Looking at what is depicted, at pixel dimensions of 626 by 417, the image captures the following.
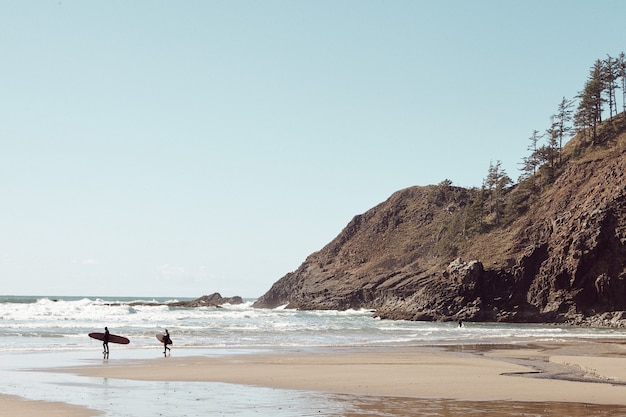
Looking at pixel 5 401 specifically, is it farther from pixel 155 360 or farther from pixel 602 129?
pixel 602 129

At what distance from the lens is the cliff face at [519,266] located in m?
80.9

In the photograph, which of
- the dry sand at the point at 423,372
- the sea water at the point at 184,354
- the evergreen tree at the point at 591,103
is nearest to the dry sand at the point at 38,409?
the sea water at the point at 184,354

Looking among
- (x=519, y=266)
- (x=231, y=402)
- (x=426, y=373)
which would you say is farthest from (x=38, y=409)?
(x=519, y=266)

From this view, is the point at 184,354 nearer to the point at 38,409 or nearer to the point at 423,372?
the point at 423,372

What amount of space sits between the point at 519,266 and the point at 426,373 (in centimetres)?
6441

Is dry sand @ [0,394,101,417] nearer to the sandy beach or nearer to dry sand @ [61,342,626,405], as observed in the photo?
the sandy beach

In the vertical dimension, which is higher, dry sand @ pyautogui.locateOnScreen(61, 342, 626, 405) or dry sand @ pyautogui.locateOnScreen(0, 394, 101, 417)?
dry sand @ pyautogui.locateOnScreen(0, 394, 101, 417)

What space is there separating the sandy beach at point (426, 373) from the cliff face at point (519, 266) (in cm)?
4014

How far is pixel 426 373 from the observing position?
29047mm

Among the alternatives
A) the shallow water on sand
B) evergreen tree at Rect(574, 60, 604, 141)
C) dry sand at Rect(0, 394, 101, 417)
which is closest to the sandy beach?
the shallow water on sand

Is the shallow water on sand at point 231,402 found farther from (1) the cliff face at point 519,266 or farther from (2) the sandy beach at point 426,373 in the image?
(1) the cliff face at point 519,266

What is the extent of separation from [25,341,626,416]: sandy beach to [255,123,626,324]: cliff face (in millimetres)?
40142

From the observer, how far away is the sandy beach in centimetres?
2203

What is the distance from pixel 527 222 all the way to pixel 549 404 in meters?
86.0
